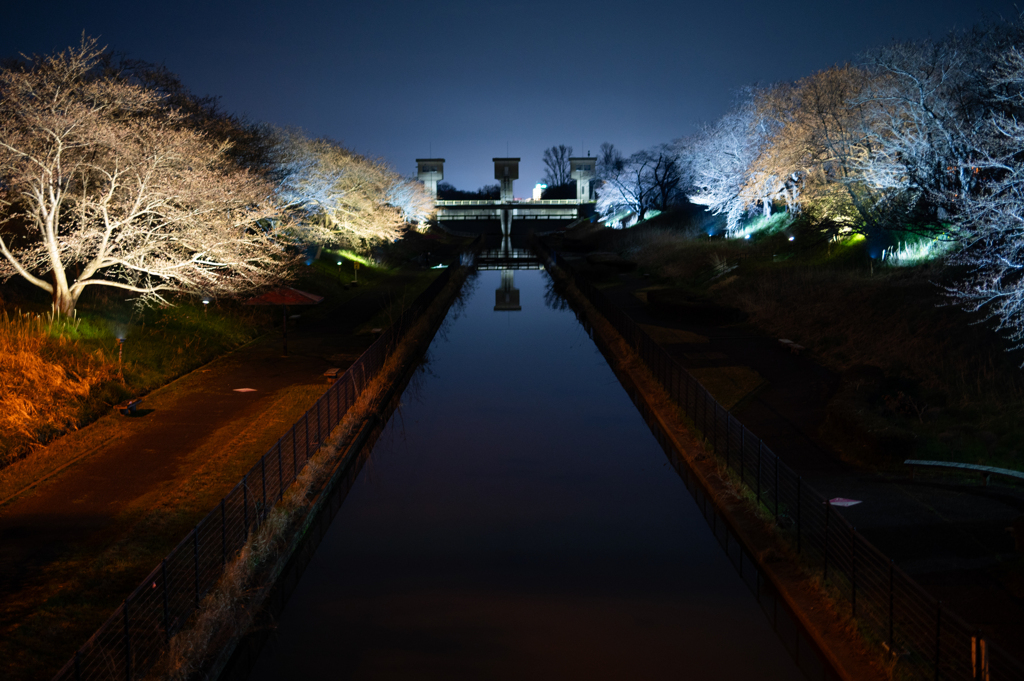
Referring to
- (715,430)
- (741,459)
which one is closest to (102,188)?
(715,430)

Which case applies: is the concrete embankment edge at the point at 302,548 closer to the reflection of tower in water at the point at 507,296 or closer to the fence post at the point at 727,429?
the fence post at the point at 727,429

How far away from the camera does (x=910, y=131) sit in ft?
84.9

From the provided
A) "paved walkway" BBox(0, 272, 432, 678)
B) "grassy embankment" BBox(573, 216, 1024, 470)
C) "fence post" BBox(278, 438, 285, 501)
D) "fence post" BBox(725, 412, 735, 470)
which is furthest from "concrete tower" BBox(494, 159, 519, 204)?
"fence post" BBox(278, 438, 285, 501)

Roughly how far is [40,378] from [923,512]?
1578 centimetres

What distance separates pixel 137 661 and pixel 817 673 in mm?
6594

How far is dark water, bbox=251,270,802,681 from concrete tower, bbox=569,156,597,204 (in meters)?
124

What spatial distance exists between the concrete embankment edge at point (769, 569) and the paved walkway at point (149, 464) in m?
7.39

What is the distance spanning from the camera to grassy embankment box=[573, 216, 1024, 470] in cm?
1279

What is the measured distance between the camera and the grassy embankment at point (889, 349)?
504 inches

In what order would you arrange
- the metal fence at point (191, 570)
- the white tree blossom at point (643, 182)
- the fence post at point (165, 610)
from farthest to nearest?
the white tree blossom at point (643, 182) < the fence post at point (165, 610) < the metal fence at point (191, 570)

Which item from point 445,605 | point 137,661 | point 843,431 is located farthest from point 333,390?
point 843,431

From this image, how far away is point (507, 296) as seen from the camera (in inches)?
1735

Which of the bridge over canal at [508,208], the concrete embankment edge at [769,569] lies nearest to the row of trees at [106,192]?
the concrete embankment edge at [769,569]

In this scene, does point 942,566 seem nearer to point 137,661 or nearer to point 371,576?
point 371,576
